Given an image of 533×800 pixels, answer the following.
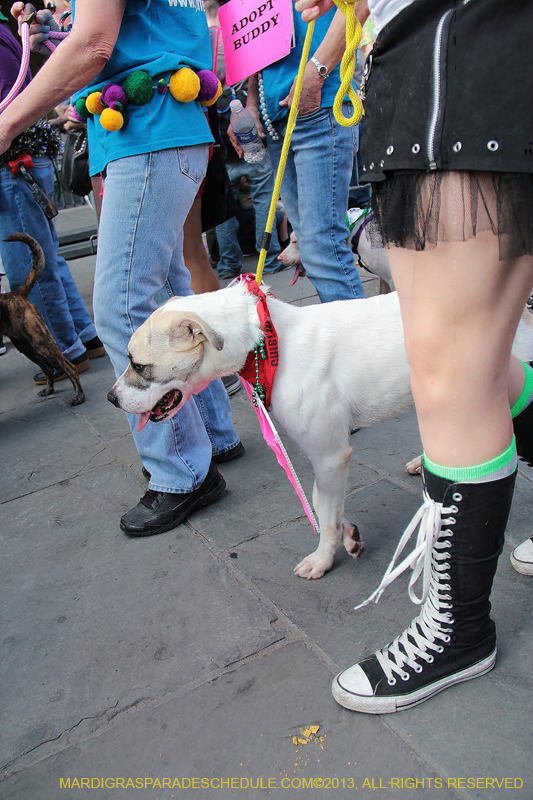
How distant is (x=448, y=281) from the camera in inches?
51.7

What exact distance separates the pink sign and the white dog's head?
146 centimetres

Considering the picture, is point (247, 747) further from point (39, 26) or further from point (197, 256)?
point (39, 26)

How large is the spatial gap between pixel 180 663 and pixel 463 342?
4.43 ft

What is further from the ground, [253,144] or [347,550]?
[253,144]

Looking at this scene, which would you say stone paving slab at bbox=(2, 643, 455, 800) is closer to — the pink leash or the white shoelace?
the white shoelace

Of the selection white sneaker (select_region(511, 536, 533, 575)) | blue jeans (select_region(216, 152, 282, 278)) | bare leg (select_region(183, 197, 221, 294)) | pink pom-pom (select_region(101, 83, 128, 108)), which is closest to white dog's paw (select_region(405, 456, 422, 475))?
white sneaker (select_region(511, 536, 533, 575))

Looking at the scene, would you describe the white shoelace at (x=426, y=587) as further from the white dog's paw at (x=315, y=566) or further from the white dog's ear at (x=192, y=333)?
the white dog's ear at (x=192, y=333)

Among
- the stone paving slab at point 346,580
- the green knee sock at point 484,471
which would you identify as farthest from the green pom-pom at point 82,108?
the green knee sock at point 484,471

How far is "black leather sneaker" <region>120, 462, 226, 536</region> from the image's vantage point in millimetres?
2689

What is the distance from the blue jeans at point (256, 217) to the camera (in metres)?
6.70

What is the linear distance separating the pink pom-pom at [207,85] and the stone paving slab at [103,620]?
6.03 ft

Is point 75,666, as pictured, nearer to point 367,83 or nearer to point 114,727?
point 114,727

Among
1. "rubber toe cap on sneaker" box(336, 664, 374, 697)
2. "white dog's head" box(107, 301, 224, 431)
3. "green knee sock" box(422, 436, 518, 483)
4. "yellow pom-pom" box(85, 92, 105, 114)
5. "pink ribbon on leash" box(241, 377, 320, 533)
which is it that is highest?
"yellow pom-pom" box(85, 92, 105, 114)

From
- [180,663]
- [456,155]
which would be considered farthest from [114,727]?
[456,155]
